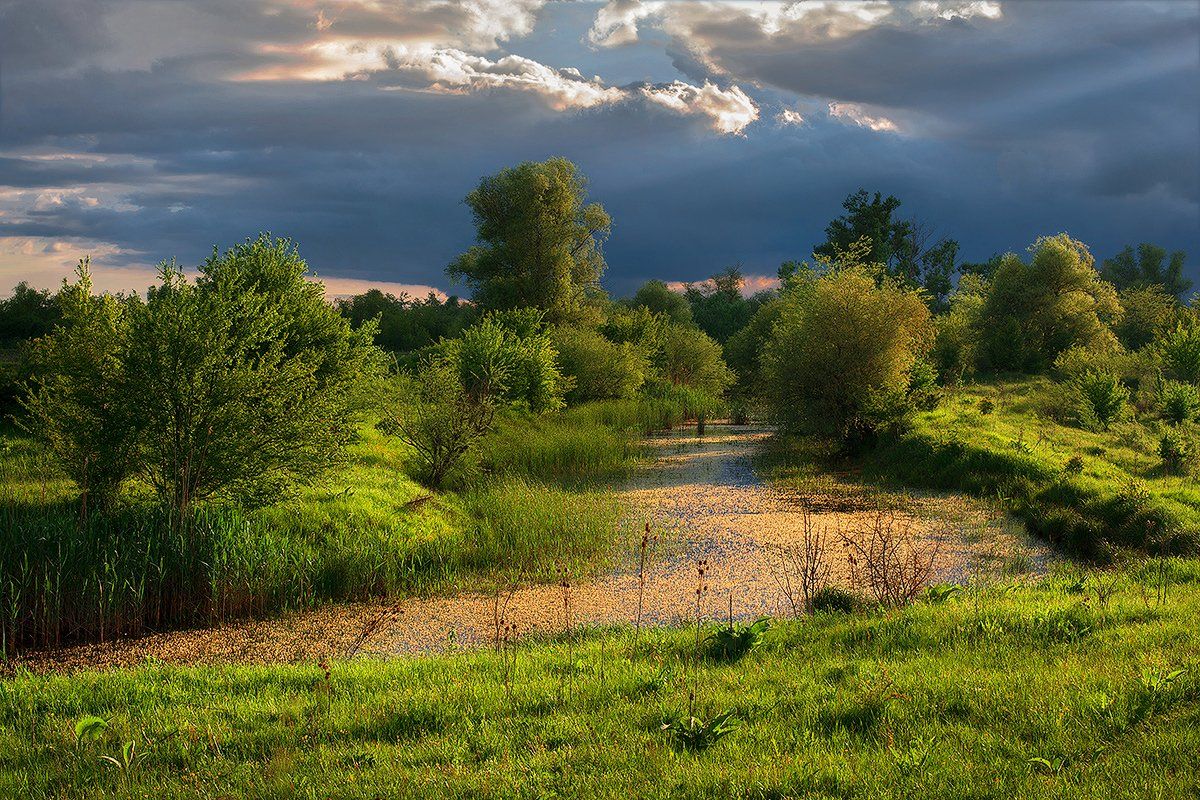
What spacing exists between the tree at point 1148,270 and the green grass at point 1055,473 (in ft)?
256

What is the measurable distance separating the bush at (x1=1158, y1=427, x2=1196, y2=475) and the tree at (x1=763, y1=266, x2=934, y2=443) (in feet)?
23.6


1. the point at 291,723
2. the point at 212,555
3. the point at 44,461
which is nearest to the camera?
the point at 291,723

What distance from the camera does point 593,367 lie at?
34.2 metres

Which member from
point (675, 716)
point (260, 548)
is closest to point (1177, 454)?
point (675, 716)

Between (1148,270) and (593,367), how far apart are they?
8276 cm

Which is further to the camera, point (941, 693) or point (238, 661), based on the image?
point (238, 661)

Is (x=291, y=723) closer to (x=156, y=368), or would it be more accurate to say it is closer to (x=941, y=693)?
(x=941, y=693)

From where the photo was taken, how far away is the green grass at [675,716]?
4.45 metres

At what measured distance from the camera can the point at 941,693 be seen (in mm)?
5531

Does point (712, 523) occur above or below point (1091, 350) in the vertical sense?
below

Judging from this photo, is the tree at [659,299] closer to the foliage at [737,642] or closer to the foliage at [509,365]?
the foliage at [509,365]

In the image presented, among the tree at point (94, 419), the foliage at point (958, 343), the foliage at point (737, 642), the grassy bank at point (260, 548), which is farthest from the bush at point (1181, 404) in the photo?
the tree at point (94, 419)

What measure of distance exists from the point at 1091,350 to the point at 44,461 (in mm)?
38641

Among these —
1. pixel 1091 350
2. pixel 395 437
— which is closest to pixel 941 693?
pixel 395 437
